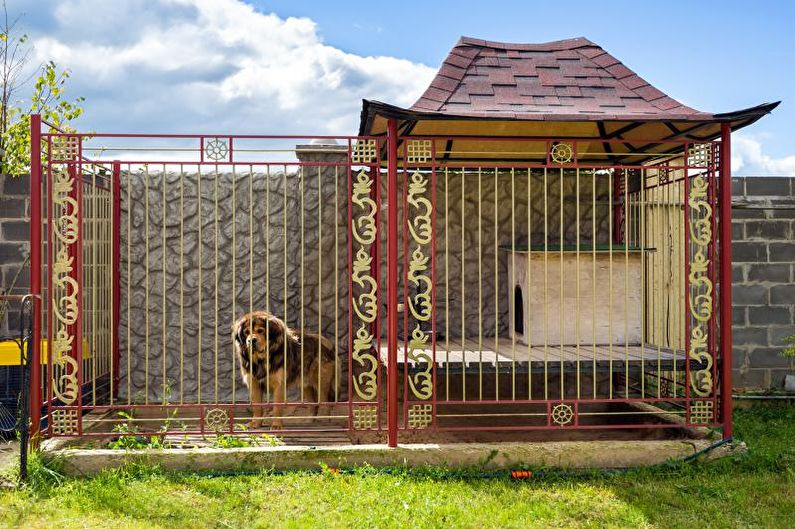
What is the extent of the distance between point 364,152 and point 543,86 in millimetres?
1747

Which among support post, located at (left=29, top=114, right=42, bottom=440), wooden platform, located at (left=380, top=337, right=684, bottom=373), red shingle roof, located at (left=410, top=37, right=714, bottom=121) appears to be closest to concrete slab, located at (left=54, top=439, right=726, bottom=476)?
support post, located at (left=29, top=114, right=42, bottom=440)

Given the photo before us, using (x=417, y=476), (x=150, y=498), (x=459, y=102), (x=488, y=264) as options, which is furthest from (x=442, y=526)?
(x=488, y=264)

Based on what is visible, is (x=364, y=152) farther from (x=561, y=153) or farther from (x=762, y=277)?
(x=762, y=277)

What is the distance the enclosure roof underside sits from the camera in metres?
5.47

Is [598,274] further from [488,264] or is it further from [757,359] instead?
[757,359]

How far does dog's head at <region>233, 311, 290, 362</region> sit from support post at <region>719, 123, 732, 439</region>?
377 cm

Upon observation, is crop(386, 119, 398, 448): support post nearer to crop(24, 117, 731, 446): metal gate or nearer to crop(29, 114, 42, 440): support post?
crop(24, 117, 731, 446): metal gate

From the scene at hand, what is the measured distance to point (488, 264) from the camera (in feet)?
26.3

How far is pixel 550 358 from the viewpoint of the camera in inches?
237

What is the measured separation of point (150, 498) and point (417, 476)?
1.89 meters

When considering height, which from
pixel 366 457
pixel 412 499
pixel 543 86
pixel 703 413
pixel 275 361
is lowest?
pixel 412 499

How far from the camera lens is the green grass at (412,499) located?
→ 442cm

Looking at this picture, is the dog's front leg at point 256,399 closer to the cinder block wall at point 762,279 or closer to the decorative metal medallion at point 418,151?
the decorative metal medallion at point 418,151

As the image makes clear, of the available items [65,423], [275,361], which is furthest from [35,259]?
[275,361]
